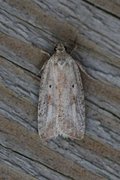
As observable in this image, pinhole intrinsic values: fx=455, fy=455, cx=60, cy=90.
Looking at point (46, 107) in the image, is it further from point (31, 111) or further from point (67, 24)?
point (67, 24)

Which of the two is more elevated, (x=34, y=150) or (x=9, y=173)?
(x=34, y=150)

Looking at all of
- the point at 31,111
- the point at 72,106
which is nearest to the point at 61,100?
the point at 72,106

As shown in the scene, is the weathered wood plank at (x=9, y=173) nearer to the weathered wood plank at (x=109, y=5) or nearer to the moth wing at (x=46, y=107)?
the moth wing at (x=46, y=107)

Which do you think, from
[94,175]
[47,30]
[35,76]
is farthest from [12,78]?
[94,175]

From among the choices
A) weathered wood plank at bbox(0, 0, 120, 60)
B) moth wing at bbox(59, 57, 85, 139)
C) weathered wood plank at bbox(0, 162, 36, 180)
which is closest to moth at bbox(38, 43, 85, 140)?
moth wing at bbox(59, 57, 85, 139)

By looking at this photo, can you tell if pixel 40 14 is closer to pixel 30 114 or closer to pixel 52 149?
pixel 30 114

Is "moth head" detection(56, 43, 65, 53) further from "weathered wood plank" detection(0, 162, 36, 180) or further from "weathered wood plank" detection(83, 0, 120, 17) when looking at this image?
"weathered wood plank" detection(0, 162, 36, 180)
